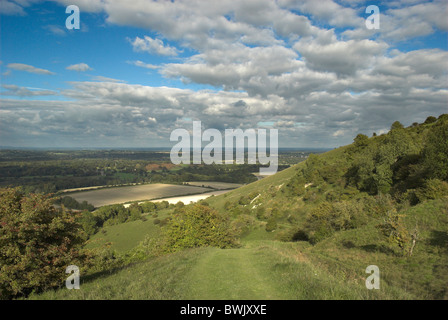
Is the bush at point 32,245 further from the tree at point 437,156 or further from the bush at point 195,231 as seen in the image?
the tree at point 437,156

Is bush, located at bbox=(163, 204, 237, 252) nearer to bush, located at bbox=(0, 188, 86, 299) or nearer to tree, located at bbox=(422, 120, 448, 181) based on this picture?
bush, located at bbox=(0, 188, 86, 299)

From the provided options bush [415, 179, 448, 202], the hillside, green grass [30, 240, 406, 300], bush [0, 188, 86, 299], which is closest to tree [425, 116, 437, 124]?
the hillside
